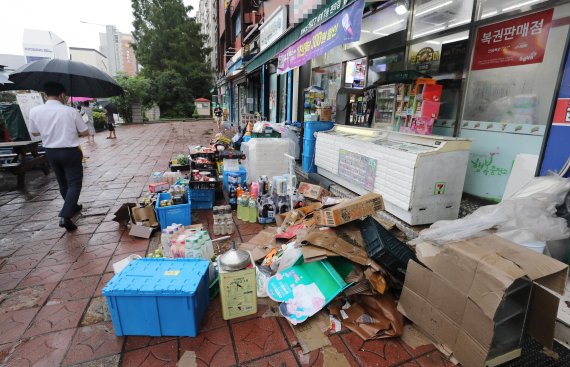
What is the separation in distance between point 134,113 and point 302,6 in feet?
79.9

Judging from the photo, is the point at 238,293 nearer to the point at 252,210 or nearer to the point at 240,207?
the point at 252,210

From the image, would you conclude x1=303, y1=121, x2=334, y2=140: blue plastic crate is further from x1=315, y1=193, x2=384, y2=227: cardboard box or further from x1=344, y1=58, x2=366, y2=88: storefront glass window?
x1=315, y1=193, x2=384, y2=227: cardboard box

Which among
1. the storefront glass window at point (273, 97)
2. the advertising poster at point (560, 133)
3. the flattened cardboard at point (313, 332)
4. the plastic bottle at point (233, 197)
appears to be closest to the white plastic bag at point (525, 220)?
the advertising poster at point (560, 133)

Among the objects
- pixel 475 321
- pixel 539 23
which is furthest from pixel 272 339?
pixel 539 23

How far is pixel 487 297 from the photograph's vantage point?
1717 millimetres

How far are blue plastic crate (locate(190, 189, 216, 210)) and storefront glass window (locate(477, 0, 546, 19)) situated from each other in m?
4.79

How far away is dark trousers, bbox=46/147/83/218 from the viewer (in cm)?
398

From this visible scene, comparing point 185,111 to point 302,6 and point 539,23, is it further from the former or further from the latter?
point 539,23

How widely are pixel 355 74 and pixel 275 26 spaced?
2993 mm

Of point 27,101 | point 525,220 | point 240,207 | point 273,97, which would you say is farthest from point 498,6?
point 27,101

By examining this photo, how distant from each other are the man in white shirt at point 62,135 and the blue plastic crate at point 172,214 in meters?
1.30

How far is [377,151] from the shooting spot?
13.4 ft

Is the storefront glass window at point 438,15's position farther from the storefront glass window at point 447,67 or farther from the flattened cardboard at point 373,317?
the flattened cardboard at point 373,317

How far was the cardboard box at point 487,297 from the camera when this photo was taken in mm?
1735
